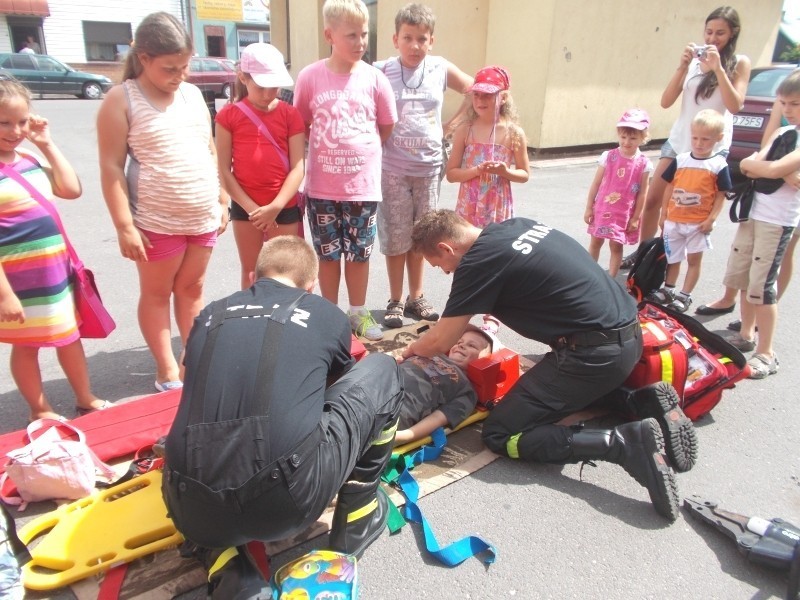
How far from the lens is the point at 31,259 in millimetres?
2756

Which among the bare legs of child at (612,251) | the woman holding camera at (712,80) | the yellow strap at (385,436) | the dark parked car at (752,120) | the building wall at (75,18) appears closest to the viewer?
the yellow strap at (385,436)

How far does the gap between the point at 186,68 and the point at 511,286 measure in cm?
192

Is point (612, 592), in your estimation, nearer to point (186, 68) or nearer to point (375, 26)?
point (186, 68)

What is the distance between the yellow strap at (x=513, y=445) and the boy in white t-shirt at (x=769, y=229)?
1904 millimetres

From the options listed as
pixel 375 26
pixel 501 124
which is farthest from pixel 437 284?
pixel 375 26

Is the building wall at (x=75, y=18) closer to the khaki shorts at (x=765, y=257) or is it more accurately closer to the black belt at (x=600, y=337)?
the khaki shorts at (x=765, y=257)

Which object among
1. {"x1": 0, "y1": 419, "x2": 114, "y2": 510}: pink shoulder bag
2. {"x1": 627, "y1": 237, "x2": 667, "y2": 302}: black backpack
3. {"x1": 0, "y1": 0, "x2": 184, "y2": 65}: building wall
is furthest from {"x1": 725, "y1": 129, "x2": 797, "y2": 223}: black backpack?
{"x1": 0, "y1": 0, "x2": 184, "y2": 65}: building wall

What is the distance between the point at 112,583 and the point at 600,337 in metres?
2.29

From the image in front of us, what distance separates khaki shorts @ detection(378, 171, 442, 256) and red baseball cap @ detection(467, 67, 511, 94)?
0.69 meters

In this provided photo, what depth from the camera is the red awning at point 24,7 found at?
29.0 m

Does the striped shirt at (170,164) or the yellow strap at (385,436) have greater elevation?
the striped shirt at (170,164)

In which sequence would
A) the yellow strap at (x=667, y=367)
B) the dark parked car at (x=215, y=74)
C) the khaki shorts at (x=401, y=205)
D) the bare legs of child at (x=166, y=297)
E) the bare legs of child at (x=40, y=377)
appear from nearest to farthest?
the bare legs of child at (x=40, y=377)
the yellow strap at (x=667, y=367)
the bare legs of child at (x=166, y=297)
the khaki shorts at (x=401, y=205)
the dark parked car at (x=215, y=74)

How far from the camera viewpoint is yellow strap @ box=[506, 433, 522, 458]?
9.51ft

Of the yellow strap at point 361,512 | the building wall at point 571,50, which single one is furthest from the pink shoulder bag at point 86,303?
the building wall at point 571,50
